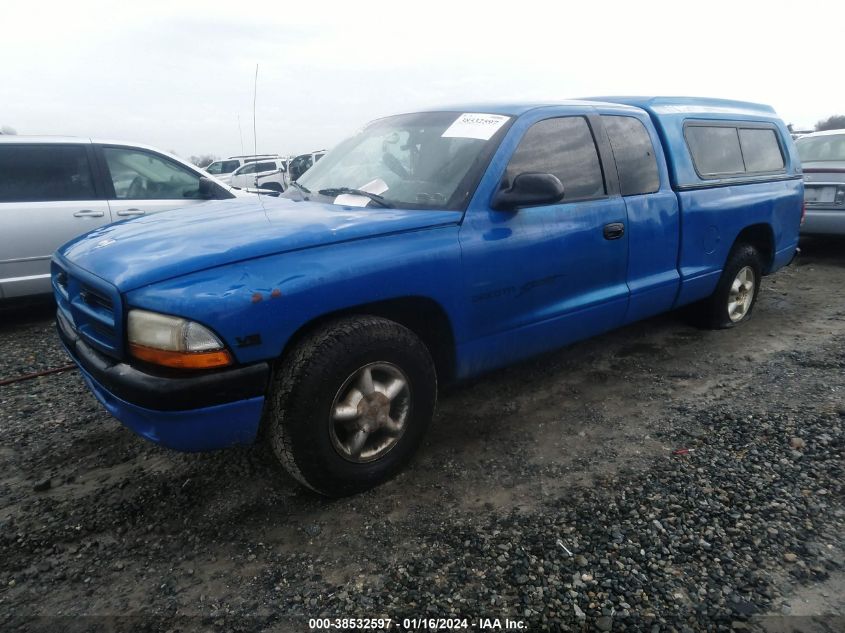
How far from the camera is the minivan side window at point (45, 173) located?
4672 millimetres

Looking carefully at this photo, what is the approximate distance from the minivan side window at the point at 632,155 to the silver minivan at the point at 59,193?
12.3 ft

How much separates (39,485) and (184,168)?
3.72 m

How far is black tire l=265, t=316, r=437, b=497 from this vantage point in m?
2.17

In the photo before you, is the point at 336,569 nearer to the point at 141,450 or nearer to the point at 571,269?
the point at 141,450

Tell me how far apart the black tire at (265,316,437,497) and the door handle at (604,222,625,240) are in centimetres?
136

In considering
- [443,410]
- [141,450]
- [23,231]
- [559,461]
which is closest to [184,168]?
[23,231]

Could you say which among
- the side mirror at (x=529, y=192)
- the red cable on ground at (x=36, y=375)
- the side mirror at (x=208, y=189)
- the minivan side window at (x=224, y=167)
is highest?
the side mirror at (x=529, y=192)

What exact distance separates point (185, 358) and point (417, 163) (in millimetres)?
1588

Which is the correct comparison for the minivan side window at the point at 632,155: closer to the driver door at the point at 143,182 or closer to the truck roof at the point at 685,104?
the truck roof at the point at 685,104

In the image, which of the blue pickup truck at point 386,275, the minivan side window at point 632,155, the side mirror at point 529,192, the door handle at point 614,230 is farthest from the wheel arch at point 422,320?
the minivan side window at point 632,155

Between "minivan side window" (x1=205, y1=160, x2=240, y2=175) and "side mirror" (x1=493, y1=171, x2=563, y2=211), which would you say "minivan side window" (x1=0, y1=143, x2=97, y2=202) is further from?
"minivan side window" (x1=205, y1=160, x2=240, y2=175)

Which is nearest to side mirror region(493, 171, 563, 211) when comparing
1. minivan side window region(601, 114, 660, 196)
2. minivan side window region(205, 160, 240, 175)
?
minivan side window region(601, 114, 660, 196)

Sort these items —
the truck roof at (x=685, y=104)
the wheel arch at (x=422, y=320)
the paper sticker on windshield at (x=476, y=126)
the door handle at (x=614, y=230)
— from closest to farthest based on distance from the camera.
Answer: the wheel arch at (x=422, y=320), the paper sticker on windshield at (x=476, y=126), the door handle at (x=614, y=230), the truck roof at (x=685, y=104)

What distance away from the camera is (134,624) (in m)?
1.84
